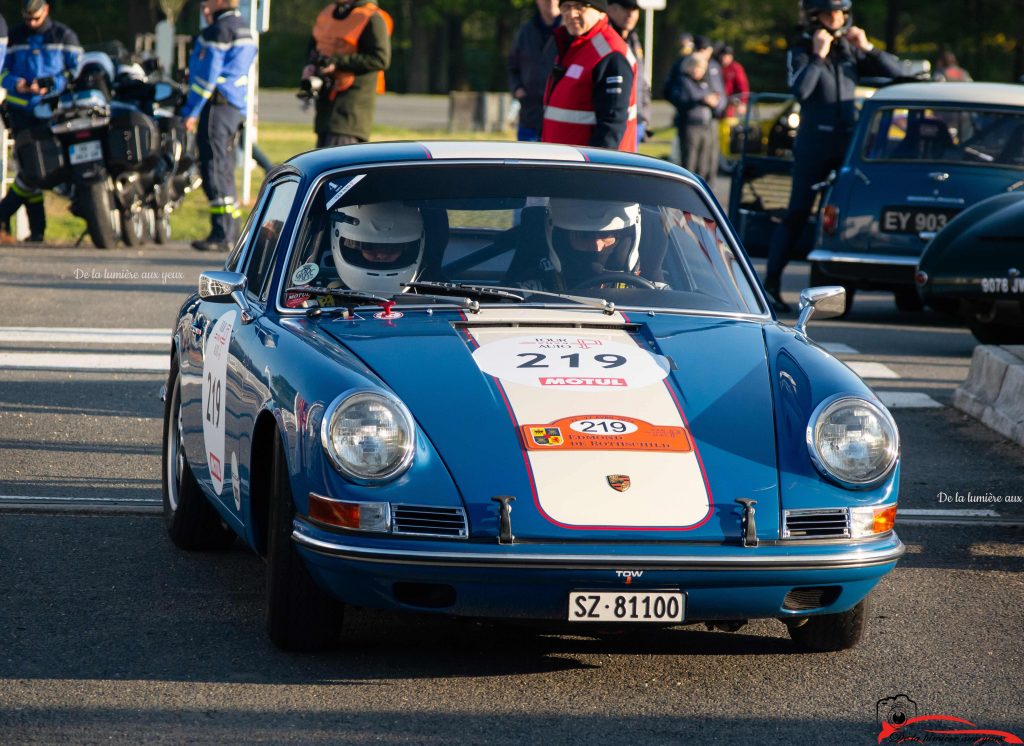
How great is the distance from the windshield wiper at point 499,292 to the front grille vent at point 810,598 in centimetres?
119

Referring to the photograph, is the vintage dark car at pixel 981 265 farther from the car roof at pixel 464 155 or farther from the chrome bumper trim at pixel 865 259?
the car roof at pixel 464 155

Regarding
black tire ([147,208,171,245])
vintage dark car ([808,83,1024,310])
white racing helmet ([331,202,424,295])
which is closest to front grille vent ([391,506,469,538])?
white racing helmet ([331,202,424,295])

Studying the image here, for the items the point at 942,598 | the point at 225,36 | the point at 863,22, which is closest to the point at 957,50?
the point at 863,22

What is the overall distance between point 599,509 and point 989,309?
23.2 feet

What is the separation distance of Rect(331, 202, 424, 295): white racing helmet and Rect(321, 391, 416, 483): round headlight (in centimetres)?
96

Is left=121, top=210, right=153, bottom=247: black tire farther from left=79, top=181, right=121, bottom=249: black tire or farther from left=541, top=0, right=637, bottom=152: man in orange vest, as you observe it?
left=541, top=0, right=637, bottom=152: man in orange vest

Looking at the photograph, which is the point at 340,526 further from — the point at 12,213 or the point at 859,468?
the point at 12,213

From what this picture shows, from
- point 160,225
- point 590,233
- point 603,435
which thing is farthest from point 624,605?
point 160,225

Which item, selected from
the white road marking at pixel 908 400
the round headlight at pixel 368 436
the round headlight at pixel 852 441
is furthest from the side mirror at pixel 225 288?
the white road marking at pixel 908 400

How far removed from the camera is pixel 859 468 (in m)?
4.71

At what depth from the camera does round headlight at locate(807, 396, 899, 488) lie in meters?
4.70

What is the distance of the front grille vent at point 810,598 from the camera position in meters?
4.60

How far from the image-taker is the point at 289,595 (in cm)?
471

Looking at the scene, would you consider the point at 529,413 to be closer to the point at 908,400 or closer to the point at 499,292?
the point at 499,292
